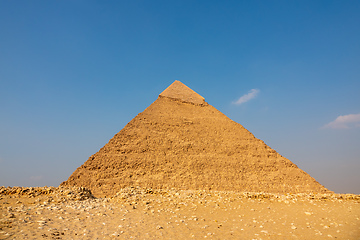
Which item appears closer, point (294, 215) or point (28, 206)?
point (28, 206)

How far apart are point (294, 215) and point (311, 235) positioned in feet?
10.1

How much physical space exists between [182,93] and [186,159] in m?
12.6

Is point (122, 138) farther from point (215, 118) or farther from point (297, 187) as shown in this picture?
point (297, 187)

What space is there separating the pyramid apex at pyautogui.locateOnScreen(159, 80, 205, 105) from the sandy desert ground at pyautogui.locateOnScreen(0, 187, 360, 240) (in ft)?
68.4

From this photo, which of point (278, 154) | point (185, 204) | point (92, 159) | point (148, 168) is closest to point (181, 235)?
point (185, 204)

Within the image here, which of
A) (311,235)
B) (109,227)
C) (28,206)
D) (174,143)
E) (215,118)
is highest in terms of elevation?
(215,118)

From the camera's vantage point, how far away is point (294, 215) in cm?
1003

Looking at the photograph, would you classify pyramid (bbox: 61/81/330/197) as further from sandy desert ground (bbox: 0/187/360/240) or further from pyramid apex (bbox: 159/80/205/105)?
sandy desert ground (bbox: 0/187/360/240)

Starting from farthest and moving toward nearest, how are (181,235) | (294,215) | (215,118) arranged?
(215,118) < (294,215) < (181,235)

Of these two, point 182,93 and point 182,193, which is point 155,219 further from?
point 182,93

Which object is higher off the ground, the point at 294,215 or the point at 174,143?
the point at 174,143

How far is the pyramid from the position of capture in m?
19.9

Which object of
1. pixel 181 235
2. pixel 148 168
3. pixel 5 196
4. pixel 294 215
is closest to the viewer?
pixel 181 235

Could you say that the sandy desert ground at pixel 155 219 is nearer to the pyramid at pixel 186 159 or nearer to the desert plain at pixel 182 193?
the desert plain at pixel 182 193
